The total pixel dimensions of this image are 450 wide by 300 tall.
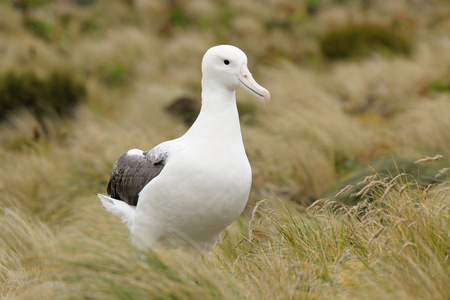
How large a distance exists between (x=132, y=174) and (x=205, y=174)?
0.65 meters

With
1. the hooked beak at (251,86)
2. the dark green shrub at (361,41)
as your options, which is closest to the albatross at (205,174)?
the hooked beak at (251,86)

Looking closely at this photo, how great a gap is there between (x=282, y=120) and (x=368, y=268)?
435cm

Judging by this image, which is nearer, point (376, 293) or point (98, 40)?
point (376, 293)

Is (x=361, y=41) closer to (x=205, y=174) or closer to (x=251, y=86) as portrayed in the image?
(x=251, y=86)

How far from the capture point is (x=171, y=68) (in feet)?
39.8

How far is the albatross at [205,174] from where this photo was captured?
303 centimetres

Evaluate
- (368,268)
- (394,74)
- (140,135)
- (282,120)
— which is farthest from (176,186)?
(394,74)

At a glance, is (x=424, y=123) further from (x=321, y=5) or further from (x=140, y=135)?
(x=321, y=5)

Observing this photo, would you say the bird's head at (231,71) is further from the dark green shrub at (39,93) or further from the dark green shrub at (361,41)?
the dark green shrub at (361,41)

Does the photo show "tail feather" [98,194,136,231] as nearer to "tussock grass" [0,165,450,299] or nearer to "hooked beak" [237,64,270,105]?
"tussock grass" [0,165,450,299]

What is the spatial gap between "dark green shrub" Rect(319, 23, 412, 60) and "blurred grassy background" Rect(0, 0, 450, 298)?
3 centimetres

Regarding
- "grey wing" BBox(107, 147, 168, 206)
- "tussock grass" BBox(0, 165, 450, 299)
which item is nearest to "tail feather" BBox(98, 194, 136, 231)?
"grey wing" BBox(107, 147, 168, 206)

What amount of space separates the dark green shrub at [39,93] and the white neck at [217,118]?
19.3 feet

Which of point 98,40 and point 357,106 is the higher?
point 98,40
